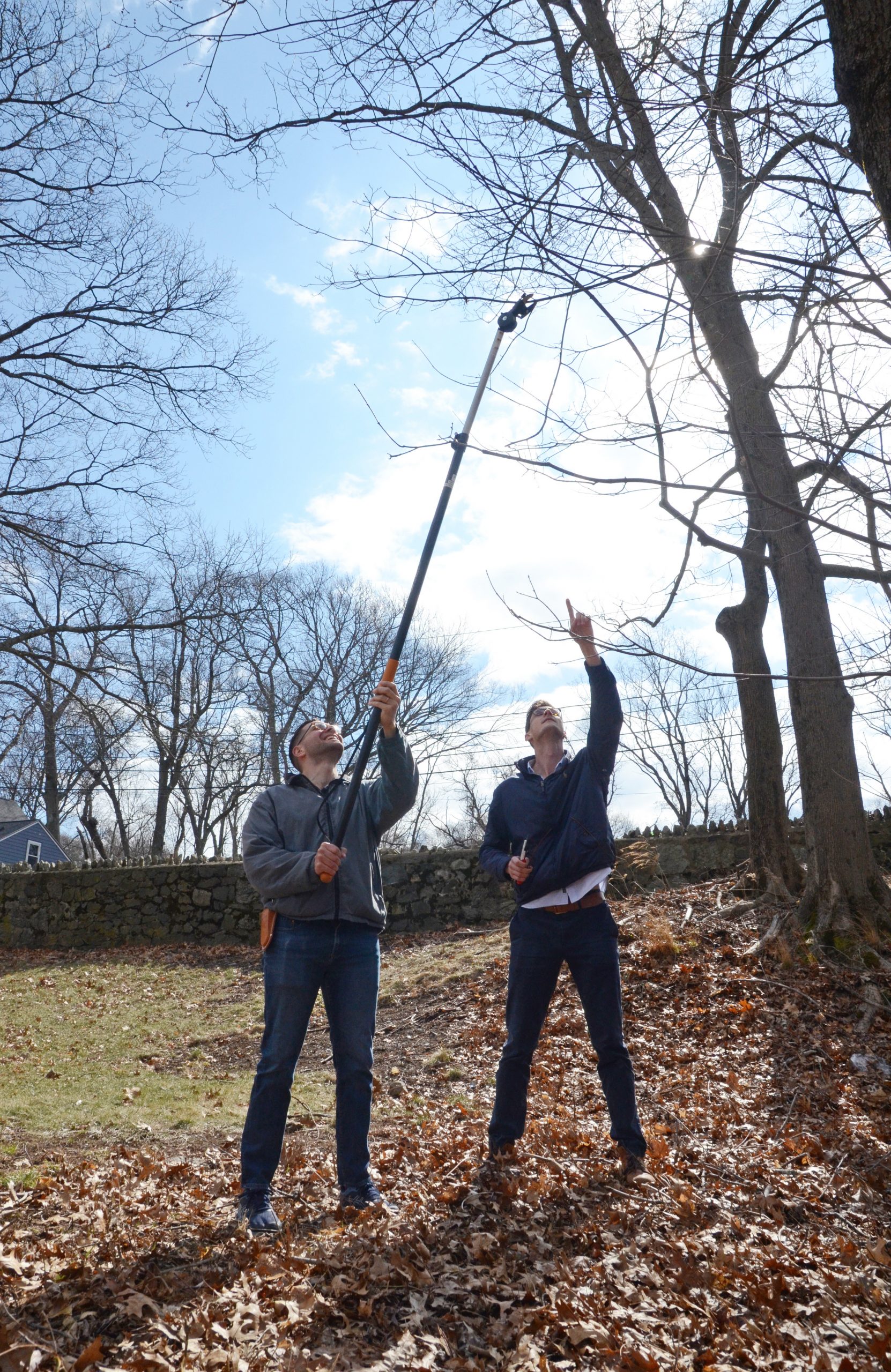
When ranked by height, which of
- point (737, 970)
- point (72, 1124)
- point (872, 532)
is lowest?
point (72, 1124)

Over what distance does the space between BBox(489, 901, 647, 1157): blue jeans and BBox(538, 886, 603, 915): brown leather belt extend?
0.8 inches

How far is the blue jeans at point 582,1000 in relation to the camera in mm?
3689

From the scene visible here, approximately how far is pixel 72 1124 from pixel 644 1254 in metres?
4.20

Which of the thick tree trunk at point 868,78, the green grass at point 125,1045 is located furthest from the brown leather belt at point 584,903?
the green grass at point 125,1045

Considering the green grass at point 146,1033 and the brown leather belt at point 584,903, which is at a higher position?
the brown leather belt at point 584,903

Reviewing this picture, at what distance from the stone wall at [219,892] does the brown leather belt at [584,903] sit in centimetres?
704

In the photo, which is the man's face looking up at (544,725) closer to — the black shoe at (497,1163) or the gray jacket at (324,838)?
the gray jacket at (324,838)

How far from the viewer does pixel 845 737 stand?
7156 mm

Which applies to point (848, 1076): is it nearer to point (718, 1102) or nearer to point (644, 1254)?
point (718, 1102)

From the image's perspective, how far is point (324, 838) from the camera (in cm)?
394

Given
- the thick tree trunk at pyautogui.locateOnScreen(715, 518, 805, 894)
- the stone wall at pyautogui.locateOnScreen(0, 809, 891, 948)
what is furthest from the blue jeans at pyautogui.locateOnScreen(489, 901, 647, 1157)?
the stone wall at pyautogui.locateOnScreen(0, 809, 891, 948)

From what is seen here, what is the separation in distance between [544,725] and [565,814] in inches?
17.5

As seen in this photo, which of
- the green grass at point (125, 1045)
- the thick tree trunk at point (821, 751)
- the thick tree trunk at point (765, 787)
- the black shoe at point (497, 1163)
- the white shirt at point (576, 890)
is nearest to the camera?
the black shoe at point (497, 1163)

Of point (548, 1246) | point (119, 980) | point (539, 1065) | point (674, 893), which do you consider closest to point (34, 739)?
point (119, 980)
